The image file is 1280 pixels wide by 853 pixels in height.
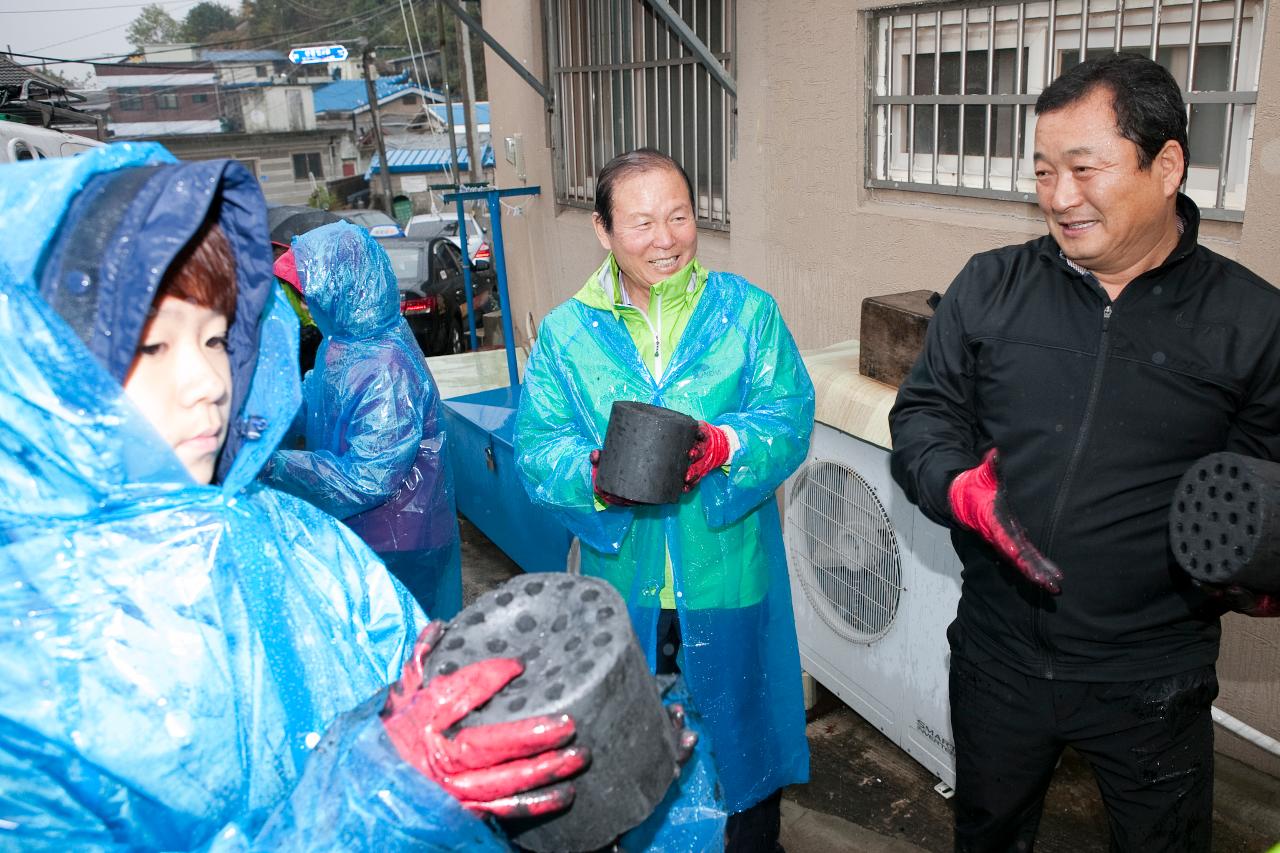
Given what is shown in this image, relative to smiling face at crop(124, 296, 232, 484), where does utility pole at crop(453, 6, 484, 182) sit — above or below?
above

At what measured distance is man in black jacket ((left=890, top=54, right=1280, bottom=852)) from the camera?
5.58 ft

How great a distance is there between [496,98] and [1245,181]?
654 centimetres

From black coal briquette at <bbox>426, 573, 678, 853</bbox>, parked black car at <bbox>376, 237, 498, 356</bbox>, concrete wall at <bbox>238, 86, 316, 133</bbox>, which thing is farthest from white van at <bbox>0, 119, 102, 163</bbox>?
concrete wall at <bbox>238, 86, 316, 133</bbox>

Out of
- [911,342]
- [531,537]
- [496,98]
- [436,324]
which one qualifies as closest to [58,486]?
[911,342]

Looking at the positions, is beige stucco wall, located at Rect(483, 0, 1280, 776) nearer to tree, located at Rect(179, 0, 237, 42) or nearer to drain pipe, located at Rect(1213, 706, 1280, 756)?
drain pipe, located at Rect(1213, 706, 1280, 756)

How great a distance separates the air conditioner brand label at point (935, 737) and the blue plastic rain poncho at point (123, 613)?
6.41 ft

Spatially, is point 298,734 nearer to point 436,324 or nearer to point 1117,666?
point 1117,666

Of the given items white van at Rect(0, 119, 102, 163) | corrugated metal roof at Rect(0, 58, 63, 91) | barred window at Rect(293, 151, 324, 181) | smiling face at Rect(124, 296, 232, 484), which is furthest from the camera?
barred window at Rect(293, 151, 324, 181)

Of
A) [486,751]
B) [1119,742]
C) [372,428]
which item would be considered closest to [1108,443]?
[1119,742]

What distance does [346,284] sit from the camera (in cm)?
277

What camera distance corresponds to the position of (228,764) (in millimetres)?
1012

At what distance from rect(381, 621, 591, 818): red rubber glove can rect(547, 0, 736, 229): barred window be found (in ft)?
13.6

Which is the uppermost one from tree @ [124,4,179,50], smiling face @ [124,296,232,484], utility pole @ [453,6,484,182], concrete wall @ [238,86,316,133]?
tree @ [124,4,179,50]

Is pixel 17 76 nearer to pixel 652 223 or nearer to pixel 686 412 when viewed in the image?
pixel 652 223
